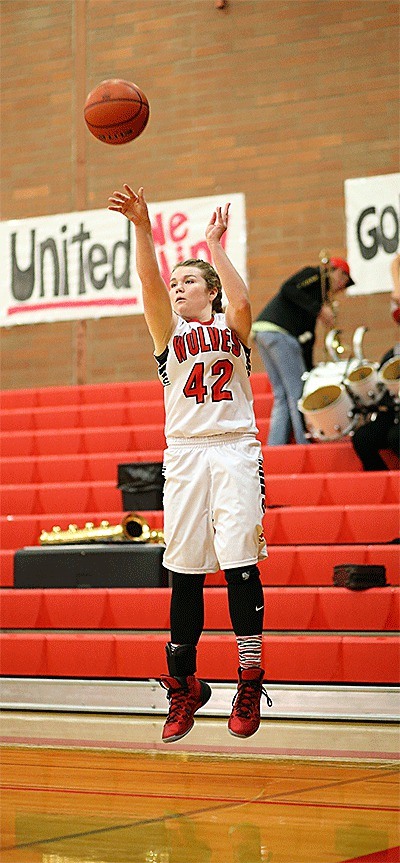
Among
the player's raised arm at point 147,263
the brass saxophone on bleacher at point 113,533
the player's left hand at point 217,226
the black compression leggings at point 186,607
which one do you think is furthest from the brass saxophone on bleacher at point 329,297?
the black compression leggings at point 186,607

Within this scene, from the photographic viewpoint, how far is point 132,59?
372 inches

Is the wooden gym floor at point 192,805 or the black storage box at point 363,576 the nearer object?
the wooden gym floor at point 192,805

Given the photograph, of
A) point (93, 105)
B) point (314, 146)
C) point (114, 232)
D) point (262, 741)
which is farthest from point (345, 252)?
point (262, 741)

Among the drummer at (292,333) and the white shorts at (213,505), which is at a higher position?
the drummer at (292,333)

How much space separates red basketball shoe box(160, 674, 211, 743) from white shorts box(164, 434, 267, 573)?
0.34 metres

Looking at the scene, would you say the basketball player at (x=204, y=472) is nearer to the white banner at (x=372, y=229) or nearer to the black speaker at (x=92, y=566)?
the black speaker at (x=92, y=566)

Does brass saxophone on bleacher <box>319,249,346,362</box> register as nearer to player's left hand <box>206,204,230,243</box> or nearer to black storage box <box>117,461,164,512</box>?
black storage box <box>117,461,164,512</box>

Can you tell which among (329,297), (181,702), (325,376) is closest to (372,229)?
(329,297)

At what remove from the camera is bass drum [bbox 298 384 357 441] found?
595cm

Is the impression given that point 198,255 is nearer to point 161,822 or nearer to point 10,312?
point 10,312

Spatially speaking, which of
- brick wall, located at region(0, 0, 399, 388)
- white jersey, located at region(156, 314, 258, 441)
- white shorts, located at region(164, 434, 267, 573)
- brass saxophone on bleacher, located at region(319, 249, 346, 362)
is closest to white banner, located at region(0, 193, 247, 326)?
brick wall, located at region(0, 0, 399, 388)

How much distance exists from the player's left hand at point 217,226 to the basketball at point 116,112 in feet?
1.90

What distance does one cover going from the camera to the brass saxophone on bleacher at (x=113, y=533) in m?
5.16

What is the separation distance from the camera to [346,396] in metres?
5.96
